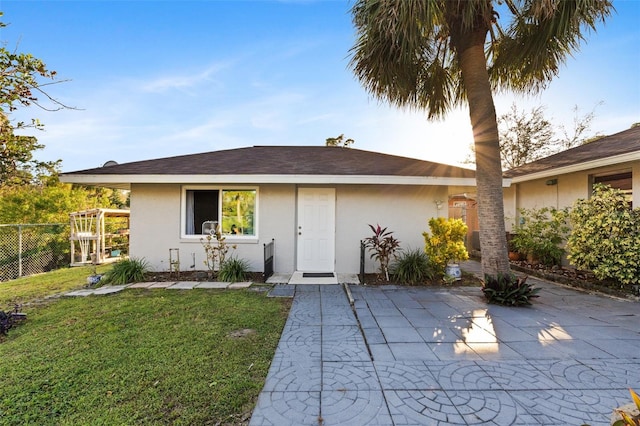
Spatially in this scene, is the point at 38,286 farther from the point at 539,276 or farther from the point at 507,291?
the point at 539,276

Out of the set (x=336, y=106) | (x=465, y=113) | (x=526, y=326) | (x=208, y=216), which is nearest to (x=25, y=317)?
(x=208, y=216)

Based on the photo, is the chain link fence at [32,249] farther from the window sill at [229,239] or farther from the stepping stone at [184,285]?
the stepping stone at [184,285]

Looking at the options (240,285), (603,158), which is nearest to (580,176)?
(603,158)

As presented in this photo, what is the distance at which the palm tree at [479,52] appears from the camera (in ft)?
15.0

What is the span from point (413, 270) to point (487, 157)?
2.97 metres

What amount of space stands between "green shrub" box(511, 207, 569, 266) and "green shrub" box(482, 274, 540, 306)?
3524 mm

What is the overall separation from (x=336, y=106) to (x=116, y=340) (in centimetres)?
880

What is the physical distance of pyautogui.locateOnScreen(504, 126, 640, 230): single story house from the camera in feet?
20.7

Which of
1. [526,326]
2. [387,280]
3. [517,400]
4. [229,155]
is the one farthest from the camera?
[229,155]

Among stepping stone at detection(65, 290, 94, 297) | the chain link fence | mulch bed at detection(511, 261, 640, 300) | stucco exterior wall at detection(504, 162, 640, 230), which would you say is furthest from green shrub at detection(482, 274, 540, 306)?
the chain link fence

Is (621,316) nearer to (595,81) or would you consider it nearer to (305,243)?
(305,243)

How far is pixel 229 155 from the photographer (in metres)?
8.77

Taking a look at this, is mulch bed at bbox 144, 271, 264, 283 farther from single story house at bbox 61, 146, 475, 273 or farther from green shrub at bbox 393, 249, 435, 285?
green shrub at bbox 393, 249, 435, 285

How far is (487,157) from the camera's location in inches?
213
